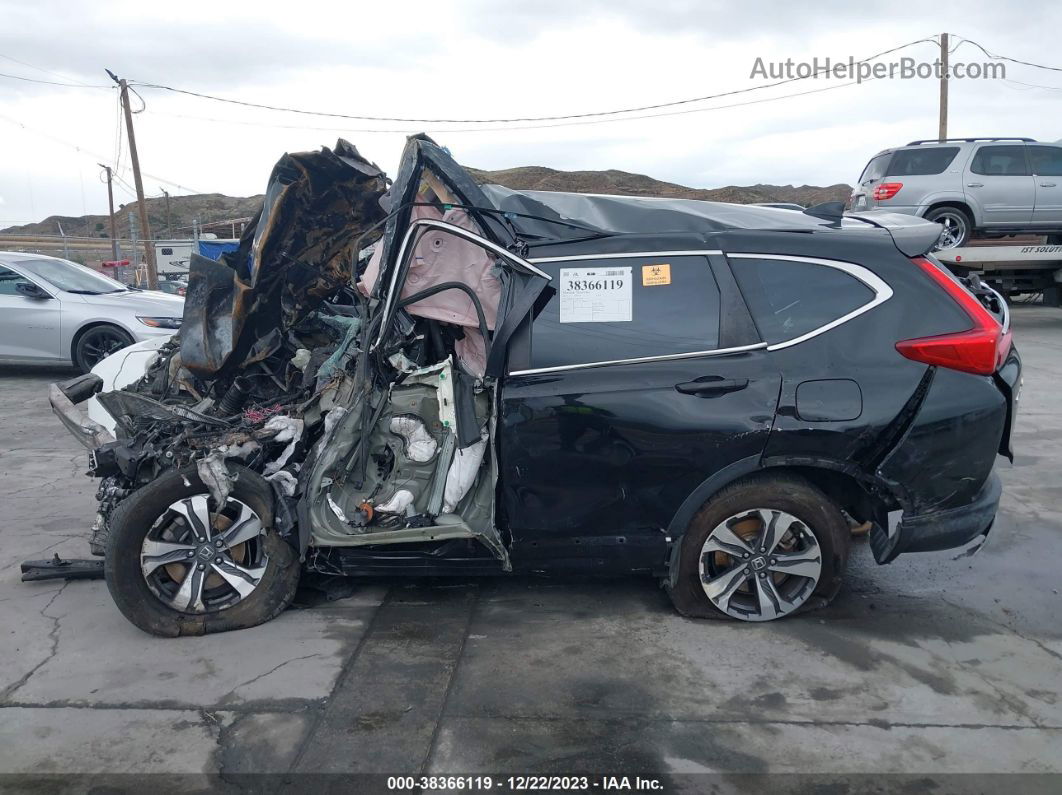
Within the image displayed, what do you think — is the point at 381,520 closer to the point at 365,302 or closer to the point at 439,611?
the point at 439,611

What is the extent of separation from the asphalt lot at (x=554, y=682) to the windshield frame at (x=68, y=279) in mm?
6927

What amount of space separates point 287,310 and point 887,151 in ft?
38.9

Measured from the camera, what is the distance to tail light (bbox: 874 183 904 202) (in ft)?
43.0

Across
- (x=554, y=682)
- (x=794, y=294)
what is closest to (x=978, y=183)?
(x=794, y=294)

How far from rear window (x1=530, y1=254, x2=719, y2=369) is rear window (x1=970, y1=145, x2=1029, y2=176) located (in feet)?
38.6

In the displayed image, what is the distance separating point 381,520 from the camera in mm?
3814

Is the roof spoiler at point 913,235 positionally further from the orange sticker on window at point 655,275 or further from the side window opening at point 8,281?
the side window opening at point 8,281

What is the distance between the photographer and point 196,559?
3842mm

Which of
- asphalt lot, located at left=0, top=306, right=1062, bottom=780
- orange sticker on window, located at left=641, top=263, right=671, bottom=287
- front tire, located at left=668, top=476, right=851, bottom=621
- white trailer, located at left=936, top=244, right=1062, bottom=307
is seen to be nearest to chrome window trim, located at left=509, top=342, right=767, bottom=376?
orange sticker on window, located at left=641, top=263, right=671, bottom=287

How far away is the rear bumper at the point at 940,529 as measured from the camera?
375cm

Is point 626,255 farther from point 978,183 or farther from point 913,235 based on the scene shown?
point 978,183

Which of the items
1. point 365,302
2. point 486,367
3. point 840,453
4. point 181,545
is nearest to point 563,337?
point 486,367

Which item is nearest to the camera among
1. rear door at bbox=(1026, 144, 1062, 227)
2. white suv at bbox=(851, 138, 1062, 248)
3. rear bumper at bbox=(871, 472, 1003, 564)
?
rear bumper at bbox=(871, 472, 1003, 564)

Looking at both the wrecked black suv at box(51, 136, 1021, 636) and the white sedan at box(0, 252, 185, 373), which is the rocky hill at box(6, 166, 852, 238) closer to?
the wrecked black suv at box(51, 136, 1021, 636)
